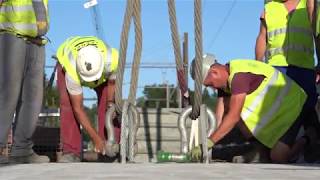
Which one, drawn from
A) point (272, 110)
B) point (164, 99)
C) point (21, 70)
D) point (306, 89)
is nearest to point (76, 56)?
point (21, 70)

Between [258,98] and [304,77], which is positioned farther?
[304,77]

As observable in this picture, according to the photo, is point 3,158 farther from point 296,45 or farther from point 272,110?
point 296,45

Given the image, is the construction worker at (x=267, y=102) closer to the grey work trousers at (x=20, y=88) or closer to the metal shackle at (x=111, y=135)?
the metal shackle at (x=111, y=135)

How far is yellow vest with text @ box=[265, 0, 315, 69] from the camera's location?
520 centimetres

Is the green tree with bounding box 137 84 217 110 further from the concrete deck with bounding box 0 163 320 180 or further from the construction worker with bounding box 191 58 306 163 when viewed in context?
the concrete deck with bounding box 0 163 320 180

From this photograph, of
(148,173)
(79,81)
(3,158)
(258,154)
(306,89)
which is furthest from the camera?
(79,81)

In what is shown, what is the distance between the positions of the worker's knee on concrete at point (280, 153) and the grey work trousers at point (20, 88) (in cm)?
178

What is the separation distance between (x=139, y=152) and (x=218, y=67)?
112 cm

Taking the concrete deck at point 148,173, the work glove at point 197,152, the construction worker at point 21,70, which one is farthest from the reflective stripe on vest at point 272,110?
the construction worker at point 21,70

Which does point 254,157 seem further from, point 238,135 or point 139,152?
point 139,152

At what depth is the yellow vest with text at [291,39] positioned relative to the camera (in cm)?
520

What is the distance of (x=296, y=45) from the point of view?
5188mm

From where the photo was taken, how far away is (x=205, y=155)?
14.5ft

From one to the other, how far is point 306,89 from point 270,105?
15.0 inches
